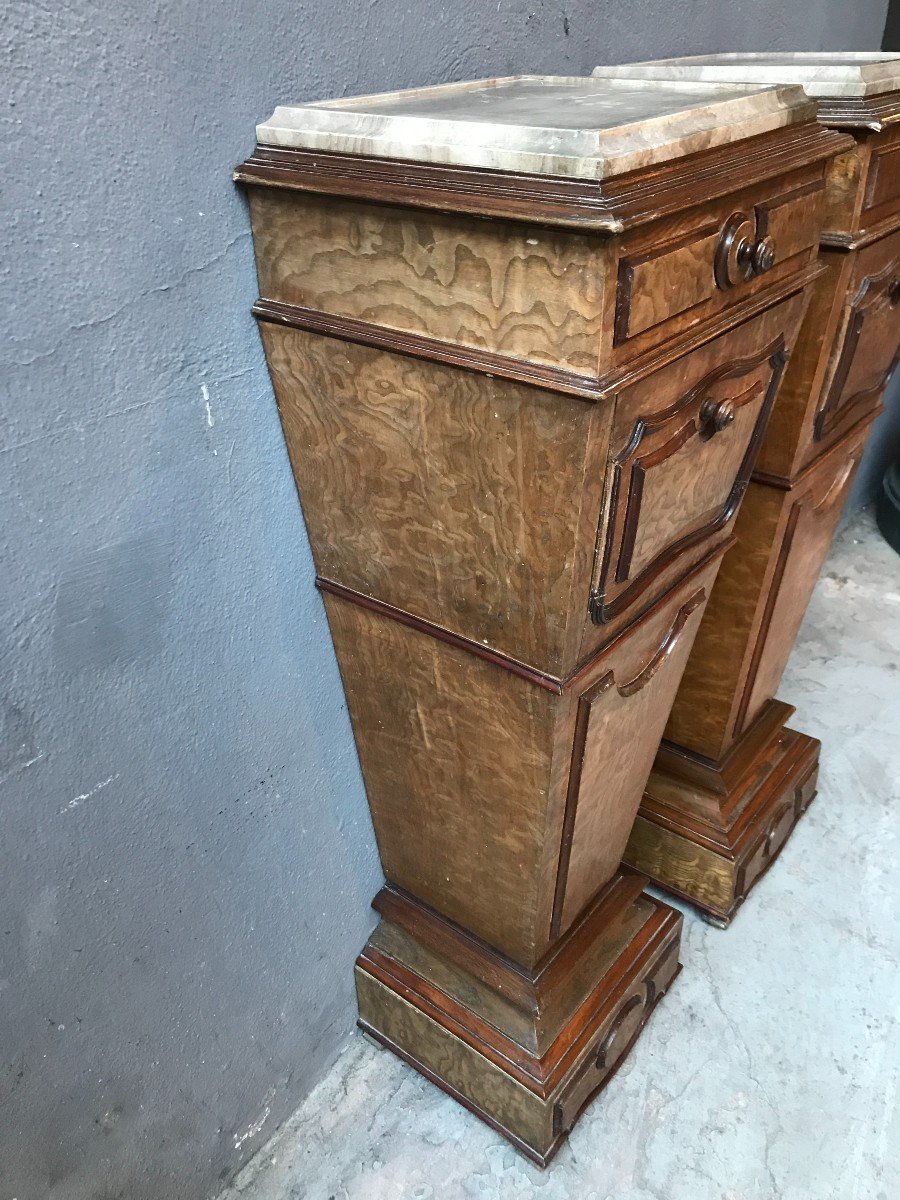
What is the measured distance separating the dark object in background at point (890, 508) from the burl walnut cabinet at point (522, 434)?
1.77 m

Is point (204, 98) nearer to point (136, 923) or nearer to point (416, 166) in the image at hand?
point (416, 166)

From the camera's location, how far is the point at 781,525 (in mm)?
1271

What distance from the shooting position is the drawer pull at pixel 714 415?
0.84 metres

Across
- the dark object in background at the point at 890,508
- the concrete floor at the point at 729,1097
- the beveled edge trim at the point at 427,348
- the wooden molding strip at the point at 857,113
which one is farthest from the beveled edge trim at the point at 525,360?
the dark object in background at the point at 890,508

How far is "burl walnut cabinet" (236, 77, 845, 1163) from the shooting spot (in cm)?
66

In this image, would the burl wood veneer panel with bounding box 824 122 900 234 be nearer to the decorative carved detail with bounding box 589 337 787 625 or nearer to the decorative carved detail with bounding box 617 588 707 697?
the decorative carved detail with bounding box 589 337 787 625

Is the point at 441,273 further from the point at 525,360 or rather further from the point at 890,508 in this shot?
the point at 890,508

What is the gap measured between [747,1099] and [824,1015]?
20cm

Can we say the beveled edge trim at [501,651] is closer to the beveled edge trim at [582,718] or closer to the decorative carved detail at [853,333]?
the beveled edge trim at [582,718]

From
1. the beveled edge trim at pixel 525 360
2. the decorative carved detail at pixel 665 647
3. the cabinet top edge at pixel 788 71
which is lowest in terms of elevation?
the decorative carved detail at pixel 665 647

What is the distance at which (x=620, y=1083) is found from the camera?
4.34 feet

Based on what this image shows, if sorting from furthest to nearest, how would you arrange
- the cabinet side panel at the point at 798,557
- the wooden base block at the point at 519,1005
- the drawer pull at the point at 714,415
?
the cabinet side panel at the point at 798,557 → the wooden base block at the point at 519,1005 → the drawer pull at the point at 714,415

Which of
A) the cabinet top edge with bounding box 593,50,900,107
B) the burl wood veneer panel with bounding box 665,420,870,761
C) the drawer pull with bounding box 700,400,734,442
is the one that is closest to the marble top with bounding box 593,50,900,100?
the cabinet top edge with bounding box 593,50,900,107

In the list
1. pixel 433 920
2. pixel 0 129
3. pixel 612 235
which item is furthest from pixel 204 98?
pixel 433 920
